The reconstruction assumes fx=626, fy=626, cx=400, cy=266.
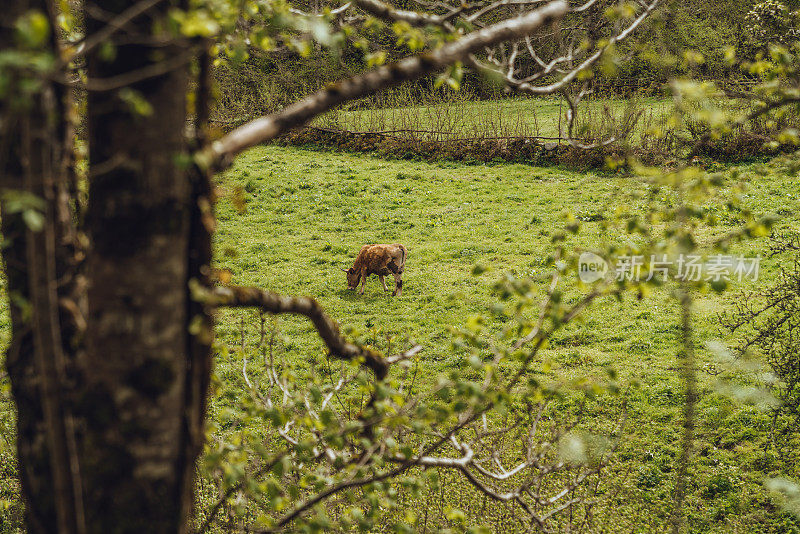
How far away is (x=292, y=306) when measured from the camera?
240 centimetres

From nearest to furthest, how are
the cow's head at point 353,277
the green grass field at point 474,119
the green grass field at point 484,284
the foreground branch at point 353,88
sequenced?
the foreground branch at point 353,88 → the green grass field at point 484,284 → the cow's head at point 353,277 → the green grass field at point 474,119

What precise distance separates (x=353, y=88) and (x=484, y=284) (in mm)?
9062

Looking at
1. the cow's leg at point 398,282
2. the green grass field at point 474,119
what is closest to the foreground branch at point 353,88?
the cow's leg at point 398,282

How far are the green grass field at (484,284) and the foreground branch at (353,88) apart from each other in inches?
10.6

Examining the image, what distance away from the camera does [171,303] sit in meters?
1.69

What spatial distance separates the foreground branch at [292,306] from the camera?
1.93 m

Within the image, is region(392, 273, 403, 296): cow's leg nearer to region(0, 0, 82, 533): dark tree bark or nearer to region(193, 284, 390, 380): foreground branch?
region(193, 284, 390, 380): foreground branch

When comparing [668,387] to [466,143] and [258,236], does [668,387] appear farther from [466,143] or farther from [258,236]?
[466,143]

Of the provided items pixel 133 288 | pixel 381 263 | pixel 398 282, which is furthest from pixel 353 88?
pixel 398 282

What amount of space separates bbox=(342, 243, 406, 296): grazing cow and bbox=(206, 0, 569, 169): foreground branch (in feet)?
27.6

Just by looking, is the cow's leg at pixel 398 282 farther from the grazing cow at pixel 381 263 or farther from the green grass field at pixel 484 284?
the green grass field at pixel 484 284

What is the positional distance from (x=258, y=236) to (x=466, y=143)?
7.52 metres

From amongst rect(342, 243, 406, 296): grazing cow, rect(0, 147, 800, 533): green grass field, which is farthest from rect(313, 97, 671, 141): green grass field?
rect(342, 243, 406, 296): grazing cow

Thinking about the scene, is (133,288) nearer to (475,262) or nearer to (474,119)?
(475,262)
